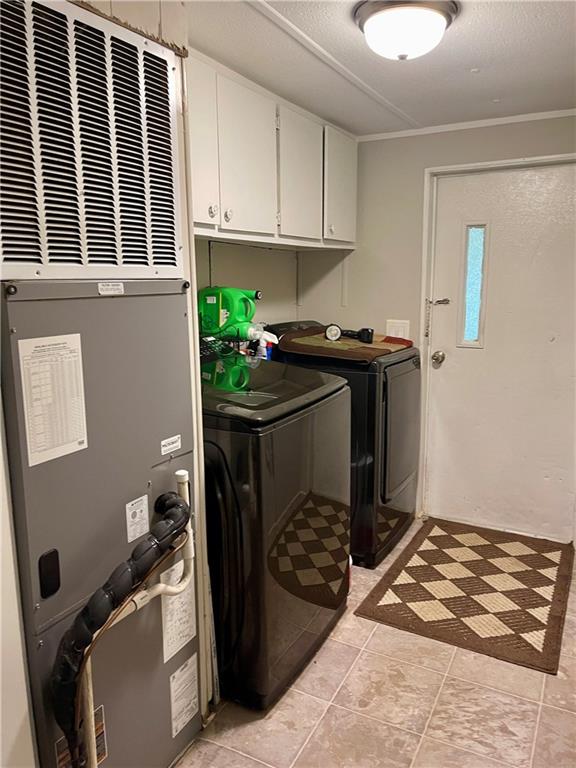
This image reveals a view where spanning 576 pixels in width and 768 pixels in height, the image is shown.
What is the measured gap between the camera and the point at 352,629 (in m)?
2.40

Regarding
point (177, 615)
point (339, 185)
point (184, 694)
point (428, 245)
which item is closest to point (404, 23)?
point (339, 185)

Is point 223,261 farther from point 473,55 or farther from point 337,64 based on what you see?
point 473,55

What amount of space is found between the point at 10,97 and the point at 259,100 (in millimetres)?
1439

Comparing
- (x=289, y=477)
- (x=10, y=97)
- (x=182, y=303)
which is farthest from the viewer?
(x=289, y=477)

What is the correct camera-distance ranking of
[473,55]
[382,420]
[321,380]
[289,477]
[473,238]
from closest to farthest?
[289,477] → [473,55] → [321,380] → [382,420] → [473,238]

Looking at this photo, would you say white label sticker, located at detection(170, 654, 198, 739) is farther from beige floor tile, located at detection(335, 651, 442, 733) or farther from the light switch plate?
the light switch plate

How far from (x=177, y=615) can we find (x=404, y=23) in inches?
74.7

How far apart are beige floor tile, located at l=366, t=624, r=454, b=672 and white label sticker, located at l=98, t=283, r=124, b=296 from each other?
68.7 inches

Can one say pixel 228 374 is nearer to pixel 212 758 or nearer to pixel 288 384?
pixel 288 384

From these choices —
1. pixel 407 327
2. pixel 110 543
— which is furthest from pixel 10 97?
pixel 407 327

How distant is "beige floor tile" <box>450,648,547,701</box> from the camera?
2.03 metres

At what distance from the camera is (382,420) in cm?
279

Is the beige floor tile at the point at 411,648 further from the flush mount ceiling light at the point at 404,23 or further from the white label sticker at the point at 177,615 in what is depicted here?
the flush mount ceiling light at the point at 404,23

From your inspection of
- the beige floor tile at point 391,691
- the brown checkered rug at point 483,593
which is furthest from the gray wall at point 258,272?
the beige floor tile at point 391,691
